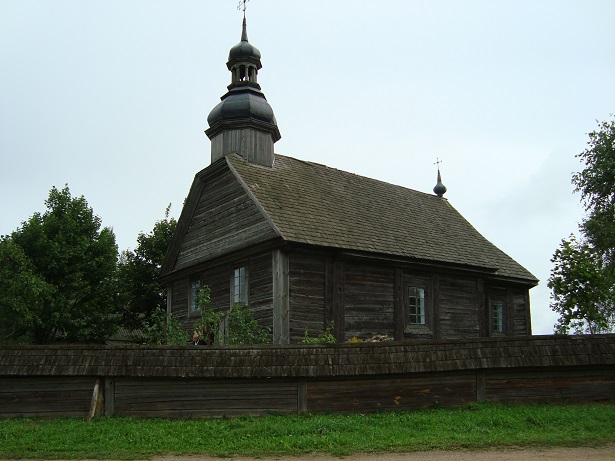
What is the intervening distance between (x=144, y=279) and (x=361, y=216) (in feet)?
49.6

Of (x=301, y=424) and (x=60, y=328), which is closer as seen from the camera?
(x=301, y=424)

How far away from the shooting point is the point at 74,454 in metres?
9.27

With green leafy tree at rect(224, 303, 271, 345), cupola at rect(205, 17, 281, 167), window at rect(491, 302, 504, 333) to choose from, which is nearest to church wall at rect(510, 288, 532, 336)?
window at rect(491, 302, 504, 333)

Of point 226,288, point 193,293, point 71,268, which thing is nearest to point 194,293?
point 193,293

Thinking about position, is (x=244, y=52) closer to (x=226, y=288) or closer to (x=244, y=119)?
(x=244, y=119)

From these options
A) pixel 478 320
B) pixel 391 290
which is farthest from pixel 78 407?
pixel 478 320

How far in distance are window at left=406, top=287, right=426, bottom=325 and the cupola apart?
6481 millimetres

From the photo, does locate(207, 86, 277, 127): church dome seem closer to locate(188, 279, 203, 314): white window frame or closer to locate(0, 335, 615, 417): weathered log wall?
locate(188, 279, 203, 314): white window frame

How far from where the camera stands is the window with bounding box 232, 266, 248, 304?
19.5m

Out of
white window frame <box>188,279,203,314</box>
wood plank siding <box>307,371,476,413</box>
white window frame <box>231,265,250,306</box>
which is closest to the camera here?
wood plank siding <box>307,371,476,413</box>

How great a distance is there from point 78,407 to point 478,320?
14779mm

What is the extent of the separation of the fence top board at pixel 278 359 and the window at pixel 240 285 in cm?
744

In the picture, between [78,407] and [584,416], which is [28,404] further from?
[584,416]

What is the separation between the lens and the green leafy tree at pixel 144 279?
32.2m
